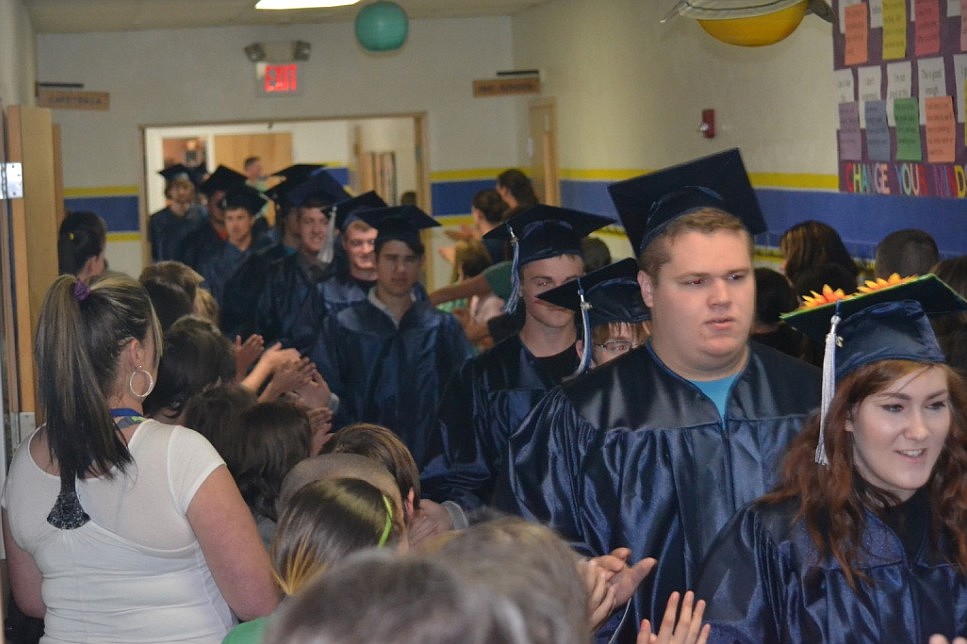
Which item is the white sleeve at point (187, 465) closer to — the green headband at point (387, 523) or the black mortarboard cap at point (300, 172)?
the green headband at point (387, 523)

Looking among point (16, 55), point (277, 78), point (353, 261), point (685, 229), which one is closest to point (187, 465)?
point (685, 229)

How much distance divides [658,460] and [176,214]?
366 inches

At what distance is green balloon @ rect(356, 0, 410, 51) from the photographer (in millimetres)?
9969

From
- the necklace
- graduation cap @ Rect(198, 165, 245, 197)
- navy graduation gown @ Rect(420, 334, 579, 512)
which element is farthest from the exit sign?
the necklace

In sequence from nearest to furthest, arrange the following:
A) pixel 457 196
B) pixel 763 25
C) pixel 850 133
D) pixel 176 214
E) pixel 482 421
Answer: pixel 482 421, pixel 763 25, pixel 850 133, pixel 176 214, pixel 457 196

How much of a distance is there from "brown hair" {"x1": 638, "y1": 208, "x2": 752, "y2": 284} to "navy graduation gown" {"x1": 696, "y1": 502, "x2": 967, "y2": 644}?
29.9 inches

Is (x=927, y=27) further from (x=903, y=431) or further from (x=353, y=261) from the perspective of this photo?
(x=903, y=431)

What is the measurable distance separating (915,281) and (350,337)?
12.5 feet

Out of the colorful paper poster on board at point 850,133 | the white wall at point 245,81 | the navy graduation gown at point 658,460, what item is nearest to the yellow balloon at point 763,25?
the navy graduation gown at point 658,460

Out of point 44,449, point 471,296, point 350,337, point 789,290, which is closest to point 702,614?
point 44,449

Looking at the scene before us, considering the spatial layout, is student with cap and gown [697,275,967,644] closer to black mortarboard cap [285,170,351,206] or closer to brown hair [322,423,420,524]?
brown hair [322,423,420,524]

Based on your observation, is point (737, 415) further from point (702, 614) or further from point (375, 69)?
point (375, 69)

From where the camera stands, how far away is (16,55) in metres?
8.90

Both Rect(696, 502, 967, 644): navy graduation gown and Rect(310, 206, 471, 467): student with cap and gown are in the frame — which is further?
Rect(310, 206, 471, 467): student with cap and gown
